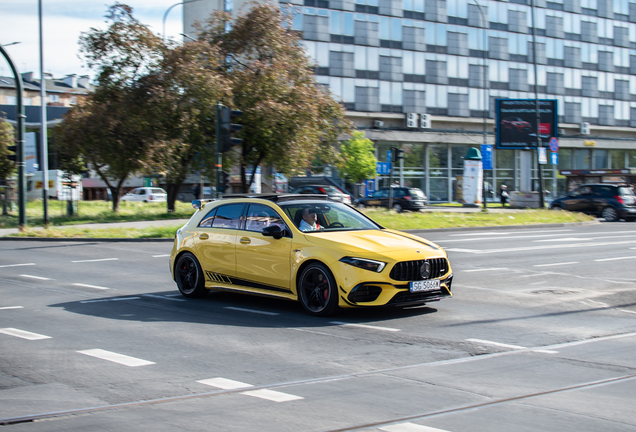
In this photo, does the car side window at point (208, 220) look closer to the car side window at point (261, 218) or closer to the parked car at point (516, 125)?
the car side window at point (261, 218)

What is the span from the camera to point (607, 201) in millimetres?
32625

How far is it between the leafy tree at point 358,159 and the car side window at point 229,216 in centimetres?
4111

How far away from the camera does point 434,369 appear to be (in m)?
5.95

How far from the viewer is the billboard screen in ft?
148

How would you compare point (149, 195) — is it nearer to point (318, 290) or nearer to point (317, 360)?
point (318, 290)

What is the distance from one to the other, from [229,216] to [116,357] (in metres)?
3.79

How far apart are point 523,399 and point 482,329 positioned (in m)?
2.82

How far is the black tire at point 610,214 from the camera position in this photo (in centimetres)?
3241

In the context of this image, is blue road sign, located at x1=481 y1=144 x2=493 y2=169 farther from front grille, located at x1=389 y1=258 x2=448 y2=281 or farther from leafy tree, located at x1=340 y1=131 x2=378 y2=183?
front grille, located at x1=389 y1=258 x2=448 y2=281

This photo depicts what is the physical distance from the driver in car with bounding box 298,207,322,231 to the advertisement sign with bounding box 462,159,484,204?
33941 millimetres

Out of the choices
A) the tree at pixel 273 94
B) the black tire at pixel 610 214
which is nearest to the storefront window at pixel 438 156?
the tree at pixel 273 94

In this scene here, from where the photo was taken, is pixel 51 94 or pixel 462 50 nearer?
pixel 462 50

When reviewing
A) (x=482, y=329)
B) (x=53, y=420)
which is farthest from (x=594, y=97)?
(x=53, y=420)

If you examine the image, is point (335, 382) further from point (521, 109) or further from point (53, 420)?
point (521, 109)
